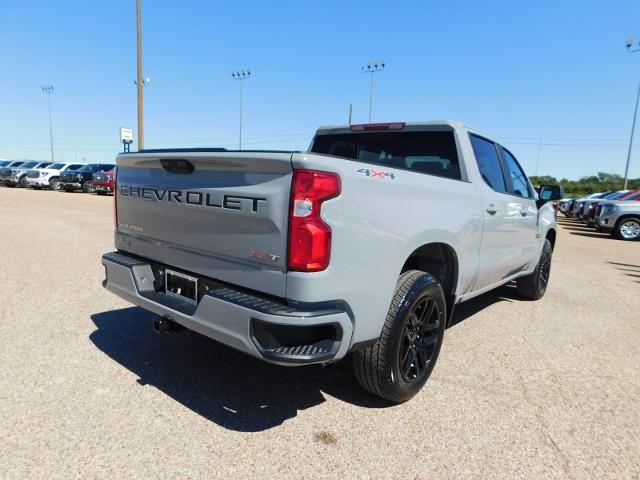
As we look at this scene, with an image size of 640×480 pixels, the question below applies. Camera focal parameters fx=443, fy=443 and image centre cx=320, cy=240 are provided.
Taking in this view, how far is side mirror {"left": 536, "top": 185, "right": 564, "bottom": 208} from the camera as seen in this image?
5199 millimetres

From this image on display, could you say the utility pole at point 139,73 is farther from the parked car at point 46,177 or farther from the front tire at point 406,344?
the front tire at point 406,344

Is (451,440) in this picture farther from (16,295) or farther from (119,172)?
(16,295)

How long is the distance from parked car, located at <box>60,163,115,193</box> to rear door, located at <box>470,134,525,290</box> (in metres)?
25.8

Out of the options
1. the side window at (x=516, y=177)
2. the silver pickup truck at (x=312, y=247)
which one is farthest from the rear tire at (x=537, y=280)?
the silver pickup truck at (x=312, y=247)

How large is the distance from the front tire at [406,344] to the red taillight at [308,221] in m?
0.75

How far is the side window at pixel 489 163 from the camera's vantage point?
152 inches

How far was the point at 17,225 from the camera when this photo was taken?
10219 mm

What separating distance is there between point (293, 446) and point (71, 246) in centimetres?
706

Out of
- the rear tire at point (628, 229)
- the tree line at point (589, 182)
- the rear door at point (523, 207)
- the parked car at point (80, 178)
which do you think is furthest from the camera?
the tree line at point (589, 182)

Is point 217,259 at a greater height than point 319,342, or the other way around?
point 217,259

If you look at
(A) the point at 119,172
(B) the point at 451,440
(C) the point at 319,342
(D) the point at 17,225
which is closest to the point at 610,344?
(B) the point at 451,440

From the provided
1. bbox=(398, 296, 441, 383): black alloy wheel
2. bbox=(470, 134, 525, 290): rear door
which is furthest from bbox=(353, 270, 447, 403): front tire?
bbox=(470, 134, 525, 290): rear door

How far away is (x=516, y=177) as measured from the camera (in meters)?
4.80

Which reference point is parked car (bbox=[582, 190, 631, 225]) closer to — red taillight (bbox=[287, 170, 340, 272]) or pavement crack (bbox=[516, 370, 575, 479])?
pavement crack (bbox=[516, 370, 575, 479])
